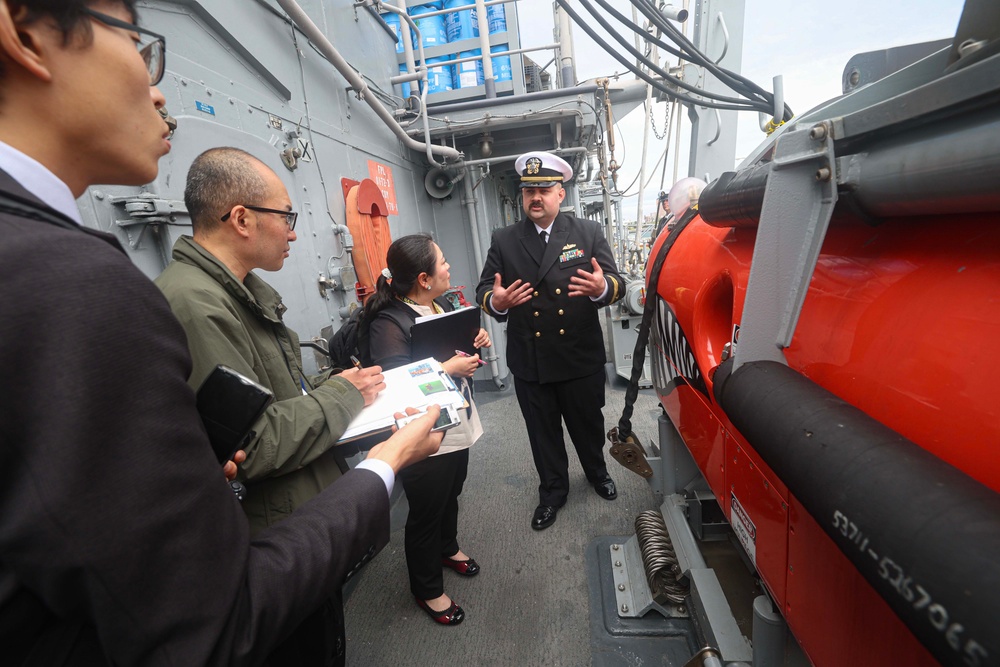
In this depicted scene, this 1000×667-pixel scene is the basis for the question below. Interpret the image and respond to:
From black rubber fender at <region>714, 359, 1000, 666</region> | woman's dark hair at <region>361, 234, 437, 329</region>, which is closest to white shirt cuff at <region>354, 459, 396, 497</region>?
black rubber fender at <region>714, 359, 1000, 666</region>

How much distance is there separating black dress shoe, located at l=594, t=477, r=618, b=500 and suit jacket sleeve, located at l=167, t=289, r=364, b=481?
2067mm

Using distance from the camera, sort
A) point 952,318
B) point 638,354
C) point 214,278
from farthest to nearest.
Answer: point 638,354
point 214,278
point 952,318

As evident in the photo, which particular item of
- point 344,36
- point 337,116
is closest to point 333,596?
point 337,116

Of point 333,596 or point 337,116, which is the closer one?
point 333,596

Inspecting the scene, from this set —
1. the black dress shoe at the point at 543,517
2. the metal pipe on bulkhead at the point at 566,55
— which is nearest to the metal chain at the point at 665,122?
the metal pipe on bulkhead at the point at 566,55

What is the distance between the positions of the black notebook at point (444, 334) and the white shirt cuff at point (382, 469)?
99 centimetres

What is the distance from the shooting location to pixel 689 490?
2.16 metres

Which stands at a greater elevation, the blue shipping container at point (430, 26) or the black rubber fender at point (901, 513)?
the blue shipping container at point (430, 26)

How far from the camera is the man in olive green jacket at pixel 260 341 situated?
1.08 metres

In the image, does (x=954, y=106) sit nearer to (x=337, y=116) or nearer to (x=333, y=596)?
(x=333, y=596)

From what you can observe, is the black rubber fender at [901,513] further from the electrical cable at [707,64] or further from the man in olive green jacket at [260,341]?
the electrical cable at [707,64]

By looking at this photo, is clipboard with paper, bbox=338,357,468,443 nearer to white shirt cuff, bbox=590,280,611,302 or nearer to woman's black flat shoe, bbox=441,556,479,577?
white shirt cuff, bbox=590,280,611,302

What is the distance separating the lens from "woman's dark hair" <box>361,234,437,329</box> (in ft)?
6.46

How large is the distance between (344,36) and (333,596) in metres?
3.98
